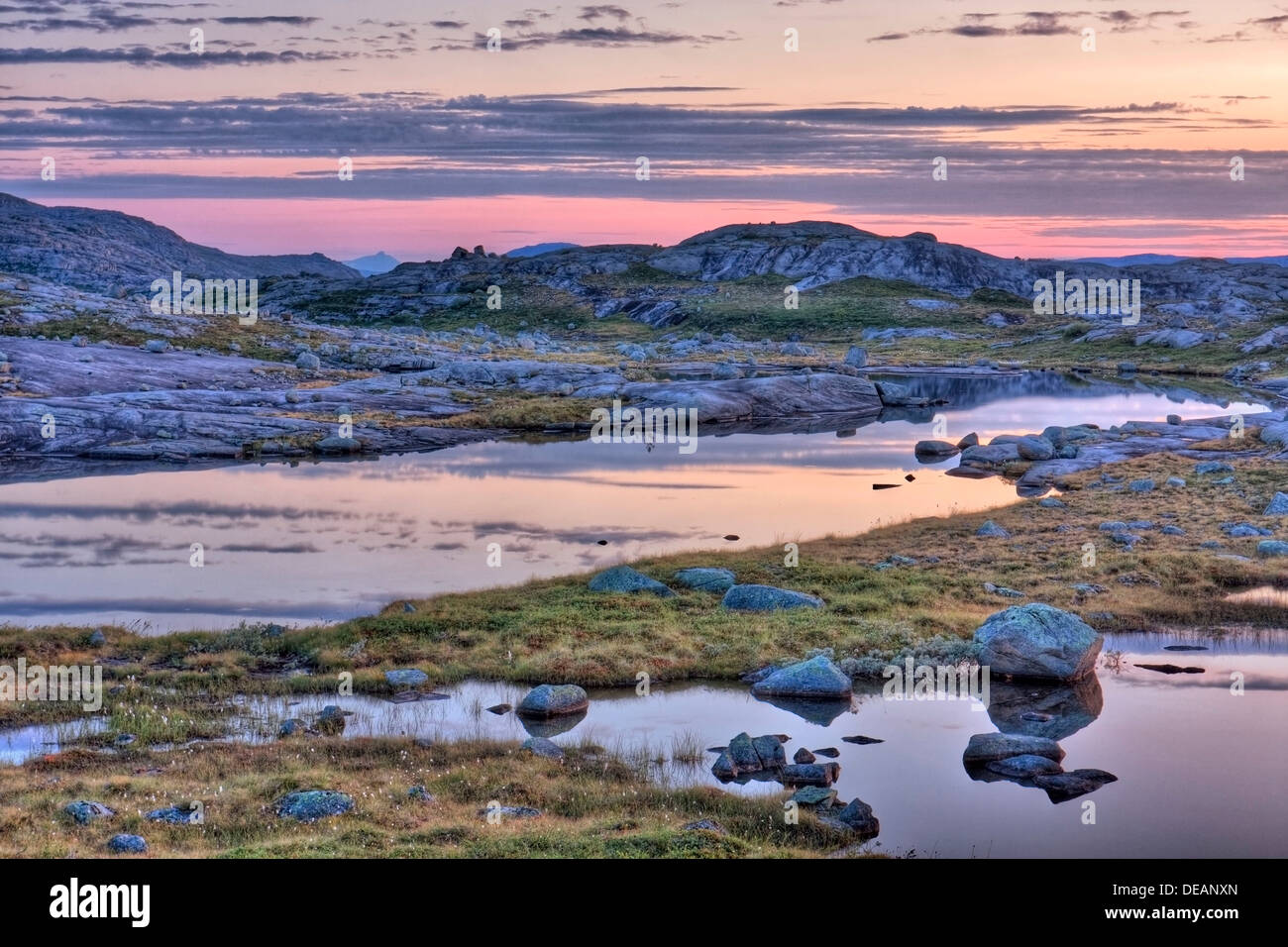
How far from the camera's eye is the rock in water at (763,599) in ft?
116

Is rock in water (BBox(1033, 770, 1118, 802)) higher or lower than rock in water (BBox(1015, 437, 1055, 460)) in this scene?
lower

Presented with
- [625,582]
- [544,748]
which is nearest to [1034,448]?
[625,582]

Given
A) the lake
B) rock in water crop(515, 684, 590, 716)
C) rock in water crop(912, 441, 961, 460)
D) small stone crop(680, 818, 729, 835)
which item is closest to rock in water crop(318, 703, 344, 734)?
rock in water crop(515, 684, 590, 716)

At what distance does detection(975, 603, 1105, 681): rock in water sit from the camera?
2912cm

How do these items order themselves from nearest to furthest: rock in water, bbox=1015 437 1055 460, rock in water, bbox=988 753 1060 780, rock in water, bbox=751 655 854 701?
rock in water, bbox=988 753 1060 780 → rock in water, bbox=751 655 854 701 → rock in water, bbox=1015 437 1055 460

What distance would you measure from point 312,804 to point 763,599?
59.4ft

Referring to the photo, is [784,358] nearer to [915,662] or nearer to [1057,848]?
[915,662]

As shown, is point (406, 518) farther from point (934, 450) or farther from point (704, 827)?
point (934, 450)

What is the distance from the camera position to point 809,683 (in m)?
28.2

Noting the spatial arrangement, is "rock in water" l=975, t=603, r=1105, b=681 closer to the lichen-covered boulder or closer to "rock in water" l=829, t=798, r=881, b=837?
"rock in water" l=829, t=798, r=881, b=837

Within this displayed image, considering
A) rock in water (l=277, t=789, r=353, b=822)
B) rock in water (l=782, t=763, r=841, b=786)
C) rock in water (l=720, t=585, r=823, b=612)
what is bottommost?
rock in water (l=782, t=763, r=841, b=786)

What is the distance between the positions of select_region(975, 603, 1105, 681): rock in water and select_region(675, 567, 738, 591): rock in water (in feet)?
30.8

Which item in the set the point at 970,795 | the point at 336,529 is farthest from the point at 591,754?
the point at 336,529

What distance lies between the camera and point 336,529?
49844 mm
